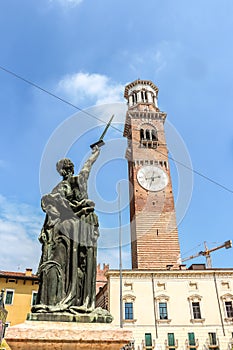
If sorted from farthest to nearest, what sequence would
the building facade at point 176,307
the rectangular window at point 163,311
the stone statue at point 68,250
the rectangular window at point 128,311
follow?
the rectangular window at point 163,311 < the rectangular window at point 128,311 < the building facade at point 176,307 < the stone statue at point 68,250

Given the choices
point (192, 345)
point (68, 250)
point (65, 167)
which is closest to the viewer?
point (68, 250)

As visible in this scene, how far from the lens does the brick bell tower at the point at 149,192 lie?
44.0 meters

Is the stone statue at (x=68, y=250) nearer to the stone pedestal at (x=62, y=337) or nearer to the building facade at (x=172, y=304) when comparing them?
the stone pedestal at (x=62, y=337)

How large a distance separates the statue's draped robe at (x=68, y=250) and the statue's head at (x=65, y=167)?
0.23 m

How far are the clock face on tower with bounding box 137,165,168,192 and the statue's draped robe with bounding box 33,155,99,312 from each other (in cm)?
4304

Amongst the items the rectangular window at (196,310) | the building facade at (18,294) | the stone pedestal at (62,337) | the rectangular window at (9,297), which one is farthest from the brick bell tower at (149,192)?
the stone pedestal at (62,337)

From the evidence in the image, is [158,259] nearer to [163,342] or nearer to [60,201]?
[163,342]

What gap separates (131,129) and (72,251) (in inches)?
1998

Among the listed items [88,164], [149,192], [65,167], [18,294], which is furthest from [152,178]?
[65,167]

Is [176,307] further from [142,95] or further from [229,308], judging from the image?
[142,95]

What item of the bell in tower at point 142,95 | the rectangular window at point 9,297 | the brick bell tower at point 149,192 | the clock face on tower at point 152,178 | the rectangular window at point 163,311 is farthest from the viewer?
the bell in tower at point 142,95

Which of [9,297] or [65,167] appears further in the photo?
[9,297]

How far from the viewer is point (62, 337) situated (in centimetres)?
450

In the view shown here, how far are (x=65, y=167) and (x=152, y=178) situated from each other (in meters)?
43.7
